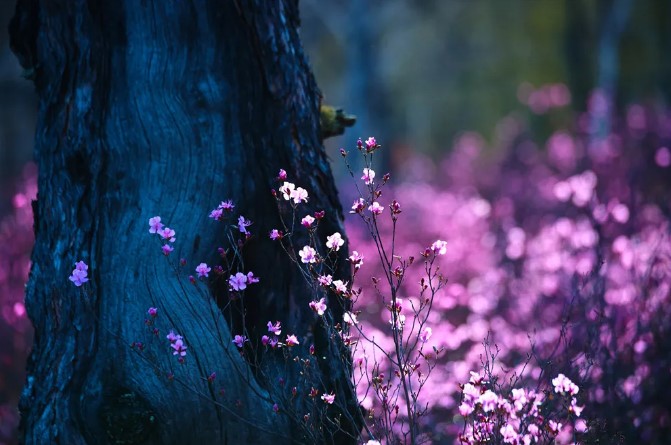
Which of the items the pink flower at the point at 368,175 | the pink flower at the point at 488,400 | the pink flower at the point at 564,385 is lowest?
the pink flower at the point at 488,400

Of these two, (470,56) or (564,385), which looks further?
(470,56)

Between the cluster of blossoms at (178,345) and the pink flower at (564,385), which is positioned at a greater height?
the pink flower at (564,385)

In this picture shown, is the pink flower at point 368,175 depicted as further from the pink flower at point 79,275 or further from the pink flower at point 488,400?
the pink flower at point 79,275

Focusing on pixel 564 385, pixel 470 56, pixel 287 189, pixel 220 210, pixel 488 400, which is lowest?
pixel 488 400

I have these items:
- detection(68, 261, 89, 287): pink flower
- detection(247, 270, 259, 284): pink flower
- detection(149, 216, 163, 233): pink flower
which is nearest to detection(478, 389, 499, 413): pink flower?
detection(247, 270, 259, 284): pink flower

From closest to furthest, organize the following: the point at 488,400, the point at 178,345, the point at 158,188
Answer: the point at 488,400
the point at 178,345
the point at 158,188

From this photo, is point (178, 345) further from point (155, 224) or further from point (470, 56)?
point (470, 56)

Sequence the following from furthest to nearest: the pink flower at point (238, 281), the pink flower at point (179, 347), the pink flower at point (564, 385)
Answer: the pink flower at point (238, 281) → the pink flower at point (179, 347) → the pink flower at point (564, 385)

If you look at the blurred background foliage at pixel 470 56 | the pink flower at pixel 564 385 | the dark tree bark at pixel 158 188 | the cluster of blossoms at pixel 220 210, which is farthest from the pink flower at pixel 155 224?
the blurred background foliage at pixel 470 56

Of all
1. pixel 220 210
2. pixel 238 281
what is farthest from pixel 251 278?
pixel 220 210

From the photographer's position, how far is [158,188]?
10.5 ft

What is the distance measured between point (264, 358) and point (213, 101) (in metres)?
1.16

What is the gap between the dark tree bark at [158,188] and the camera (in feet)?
10.1

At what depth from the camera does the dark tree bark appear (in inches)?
121
